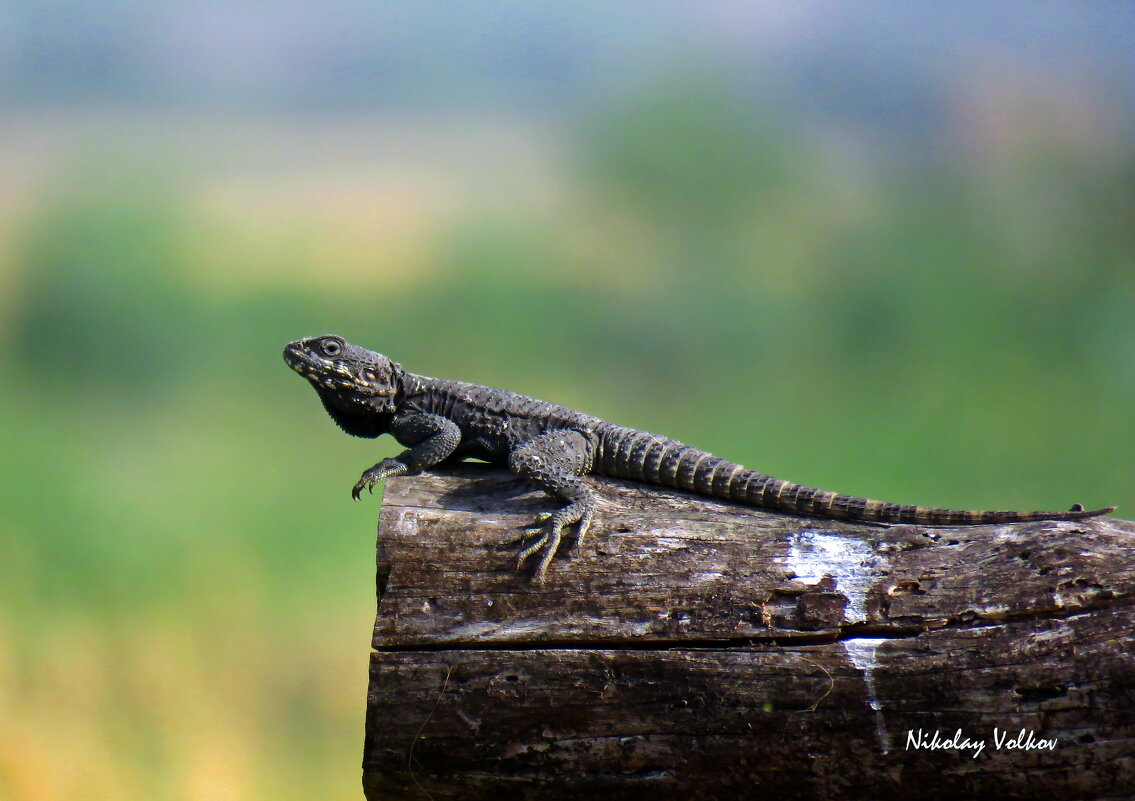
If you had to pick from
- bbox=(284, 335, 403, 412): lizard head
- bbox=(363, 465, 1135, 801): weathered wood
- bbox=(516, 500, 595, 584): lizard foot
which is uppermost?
bbox=(284, 335, 403, 412): lizard head

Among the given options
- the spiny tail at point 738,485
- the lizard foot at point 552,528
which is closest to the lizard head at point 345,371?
the spiny tail at point 738,485

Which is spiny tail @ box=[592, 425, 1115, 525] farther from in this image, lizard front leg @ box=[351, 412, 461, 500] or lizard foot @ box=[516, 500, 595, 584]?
lizard front leg @ box=[351, 412, 461, 500]

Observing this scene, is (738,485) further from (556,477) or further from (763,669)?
(763,669)

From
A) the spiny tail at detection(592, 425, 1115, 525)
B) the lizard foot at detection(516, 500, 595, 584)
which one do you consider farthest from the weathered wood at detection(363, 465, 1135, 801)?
the spiny tail at detection(592, 425, 1115, 525)

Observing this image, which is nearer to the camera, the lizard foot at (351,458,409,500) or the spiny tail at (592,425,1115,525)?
the spiny tail at (592,425,1115,525)

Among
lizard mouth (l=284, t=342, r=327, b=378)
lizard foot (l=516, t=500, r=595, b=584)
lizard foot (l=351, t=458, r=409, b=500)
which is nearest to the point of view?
lizard foot (l=516, t=500, r=595, b=584)

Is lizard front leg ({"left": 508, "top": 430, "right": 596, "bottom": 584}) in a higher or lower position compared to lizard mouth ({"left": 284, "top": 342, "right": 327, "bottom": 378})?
lower

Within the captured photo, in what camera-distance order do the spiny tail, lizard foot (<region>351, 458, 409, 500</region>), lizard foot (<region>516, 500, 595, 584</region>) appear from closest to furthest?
1. lizard foot (<region>516, 500, 595, 584</region>)
2. the spiny tail
3. lizard foot (<region>351, 458, 409, 500</region>)

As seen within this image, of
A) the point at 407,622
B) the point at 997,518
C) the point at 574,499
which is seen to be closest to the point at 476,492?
the point at 574,499
